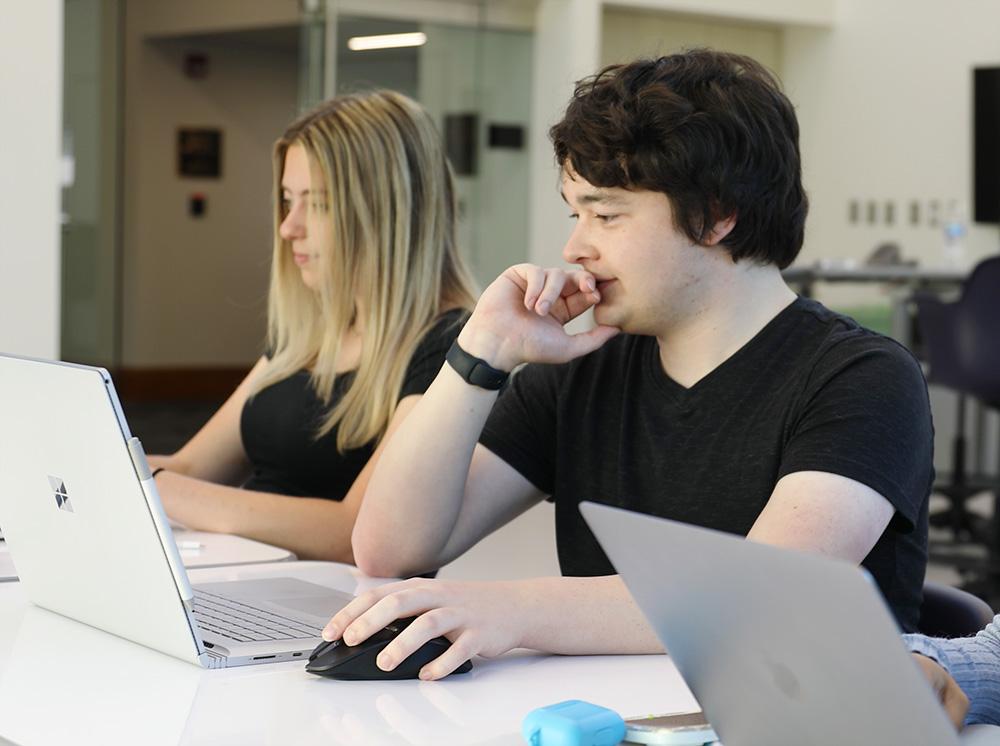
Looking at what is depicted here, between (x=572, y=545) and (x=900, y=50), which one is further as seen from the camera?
(x=900, y=50)

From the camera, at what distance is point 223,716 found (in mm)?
1072

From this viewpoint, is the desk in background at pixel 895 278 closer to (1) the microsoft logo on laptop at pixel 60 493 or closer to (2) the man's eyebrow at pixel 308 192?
(2) the man's eyebrow at pixel 308 192

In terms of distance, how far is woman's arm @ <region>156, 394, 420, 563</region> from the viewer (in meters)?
1.98

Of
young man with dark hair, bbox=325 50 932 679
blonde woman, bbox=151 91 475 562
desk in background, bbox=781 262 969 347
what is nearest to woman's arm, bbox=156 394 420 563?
blonde woman, bbox=151 91 475 562

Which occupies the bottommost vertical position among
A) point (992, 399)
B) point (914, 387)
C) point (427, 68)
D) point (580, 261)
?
point (992, 399)

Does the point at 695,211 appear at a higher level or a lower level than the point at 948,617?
higher

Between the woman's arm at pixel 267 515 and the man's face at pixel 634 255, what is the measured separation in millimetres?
589

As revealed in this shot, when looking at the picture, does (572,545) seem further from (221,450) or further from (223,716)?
(221,450)

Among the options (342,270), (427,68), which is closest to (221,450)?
(342,270)

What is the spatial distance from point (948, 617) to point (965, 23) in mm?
7437

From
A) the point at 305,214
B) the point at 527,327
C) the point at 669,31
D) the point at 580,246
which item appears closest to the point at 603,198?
the point at 580,246

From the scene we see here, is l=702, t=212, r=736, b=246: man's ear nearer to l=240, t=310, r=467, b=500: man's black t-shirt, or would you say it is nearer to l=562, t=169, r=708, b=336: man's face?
l=562, t=169, r=708, b=336: man's face

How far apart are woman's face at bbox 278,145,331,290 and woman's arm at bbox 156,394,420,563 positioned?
1.57ft

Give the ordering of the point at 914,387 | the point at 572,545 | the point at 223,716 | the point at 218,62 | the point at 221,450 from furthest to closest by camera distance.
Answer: the point at 218,62 < the point at 221,450 < the point at 572,545 < the point at 914,387 < the point at 223,716
